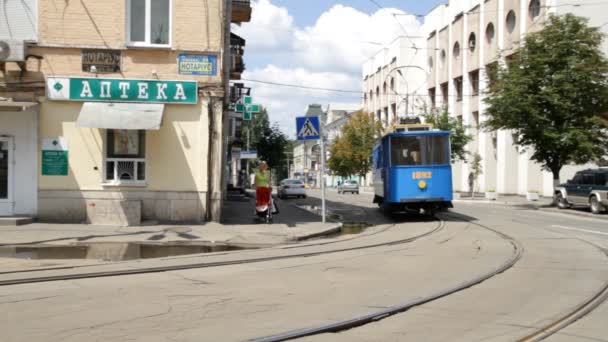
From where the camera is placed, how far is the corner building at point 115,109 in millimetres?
15664

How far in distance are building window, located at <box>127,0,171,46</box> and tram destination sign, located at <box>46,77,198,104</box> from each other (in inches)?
46.6

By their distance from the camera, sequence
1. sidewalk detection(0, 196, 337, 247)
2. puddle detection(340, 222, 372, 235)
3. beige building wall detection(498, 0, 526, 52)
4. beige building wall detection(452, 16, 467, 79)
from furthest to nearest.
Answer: beige building wall detection(452, 16, 467, 79) < beige building wall detection(498, 0, 526, 52) < puddle detection(340, 222, 372, 235) < sidewalk detection(0, 196, 337, 247)

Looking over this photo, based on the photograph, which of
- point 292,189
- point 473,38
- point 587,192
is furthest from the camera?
point 473,38

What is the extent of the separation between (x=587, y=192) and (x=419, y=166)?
35.6ft

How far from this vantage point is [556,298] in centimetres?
749

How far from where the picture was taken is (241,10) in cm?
2698

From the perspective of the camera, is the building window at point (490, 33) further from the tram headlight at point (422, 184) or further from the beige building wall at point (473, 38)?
the tram headlight at point (422, 184)

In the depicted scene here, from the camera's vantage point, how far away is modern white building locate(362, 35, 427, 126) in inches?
2591

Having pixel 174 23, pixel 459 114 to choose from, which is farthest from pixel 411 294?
pixel 459 114

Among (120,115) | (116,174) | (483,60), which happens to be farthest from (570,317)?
(483,60)

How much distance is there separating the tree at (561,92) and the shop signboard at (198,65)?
17415 mm

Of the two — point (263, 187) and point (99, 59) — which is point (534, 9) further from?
point (99, 59)

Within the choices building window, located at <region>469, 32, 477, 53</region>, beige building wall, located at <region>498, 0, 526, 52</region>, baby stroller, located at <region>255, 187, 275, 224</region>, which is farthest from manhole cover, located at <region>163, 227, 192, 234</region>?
building window, located at <region>469, 32, 477, 53</region>

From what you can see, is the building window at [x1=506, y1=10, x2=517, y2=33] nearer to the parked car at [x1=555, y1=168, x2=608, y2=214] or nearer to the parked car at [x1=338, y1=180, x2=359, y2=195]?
the parked car at [x1=555, y1=168, x2=608, y2=214]
